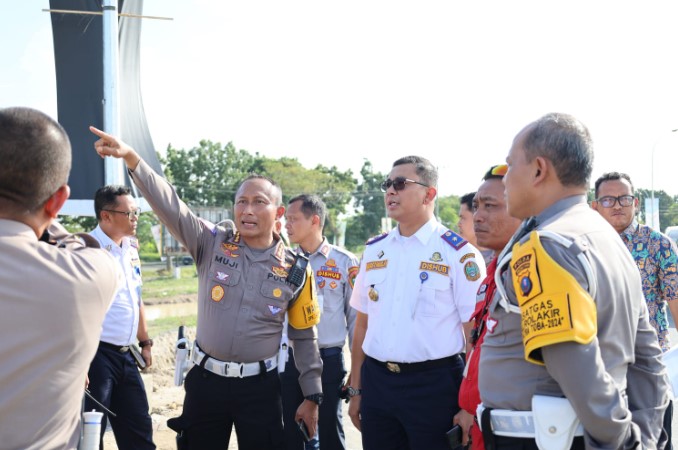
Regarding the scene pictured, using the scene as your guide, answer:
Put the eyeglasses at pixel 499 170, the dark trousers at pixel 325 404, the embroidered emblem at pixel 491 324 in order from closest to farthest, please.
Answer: the embroidered emblem at pixel 491 324, the eyeglasses at pixel 499 170, the dark trousers at pixel 325 404

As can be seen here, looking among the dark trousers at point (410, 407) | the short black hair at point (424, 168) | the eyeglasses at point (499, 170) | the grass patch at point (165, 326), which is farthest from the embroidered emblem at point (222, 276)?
the grass patch at point (165, 326)

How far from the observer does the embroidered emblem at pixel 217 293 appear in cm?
365

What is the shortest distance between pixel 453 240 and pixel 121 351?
8.74 feet

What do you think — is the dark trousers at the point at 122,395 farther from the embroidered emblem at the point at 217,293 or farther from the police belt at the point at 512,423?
the police belt at the point at 512,423

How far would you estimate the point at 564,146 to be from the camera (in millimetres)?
2105

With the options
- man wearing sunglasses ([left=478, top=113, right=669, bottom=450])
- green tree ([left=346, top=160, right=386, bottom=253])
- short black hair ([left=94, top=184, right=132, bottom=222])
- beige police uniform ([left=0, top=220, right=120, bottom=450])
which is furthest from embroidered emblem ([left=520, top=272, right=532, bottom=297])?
green tree ([left=346, top=160, right=386, bottom=253])

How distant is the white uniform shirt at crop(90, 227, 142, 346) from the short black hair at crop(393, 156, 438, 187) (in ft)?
7.25

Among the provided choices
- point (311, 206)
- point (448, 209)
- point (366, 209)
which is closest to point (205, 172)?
point (366, 209)

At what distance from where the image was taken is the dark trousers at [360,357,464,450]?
3377mm

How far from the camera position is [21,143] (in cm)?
168

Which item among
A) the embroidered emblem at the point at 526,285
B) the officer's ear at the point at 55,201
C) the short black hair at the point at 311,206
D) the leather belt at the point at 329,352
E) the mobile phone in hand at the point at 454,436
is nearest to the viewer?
the officer's ear at the point at 55,201

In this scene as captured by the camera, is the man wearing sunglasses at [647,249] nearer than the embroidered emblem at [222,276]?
No

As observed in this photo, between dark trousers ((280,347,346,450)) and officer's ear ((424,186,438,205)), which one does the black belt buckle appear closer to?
officer's ear ((424,186,438,205))

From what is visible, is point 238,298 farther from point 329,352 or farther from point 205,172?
point 205,172
